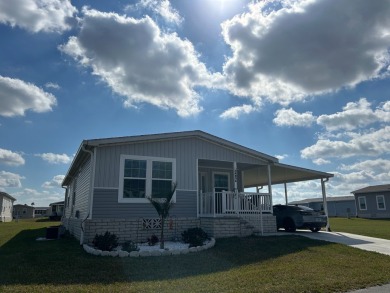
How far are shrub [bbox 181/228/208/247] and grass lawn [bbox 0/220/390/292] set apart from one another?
0.63 m

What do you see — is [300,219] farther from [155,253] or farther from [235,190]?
[155,253]

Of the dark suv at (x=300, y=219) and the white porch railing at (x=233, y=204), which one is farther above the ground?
the white porch railing at (x=233, y=204)

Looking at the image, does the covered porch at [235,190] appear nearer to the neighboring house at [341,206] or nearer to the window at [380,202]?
the window at [380,202]

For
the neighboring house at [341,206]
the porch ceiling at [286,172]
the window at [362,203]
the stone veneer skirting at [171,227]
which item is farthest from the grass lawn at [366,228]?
the neighboring house at [341,206]

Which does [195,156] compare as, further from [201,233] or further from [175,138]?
[201,233]

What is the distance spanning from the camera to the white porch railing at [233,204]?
12.7 meters

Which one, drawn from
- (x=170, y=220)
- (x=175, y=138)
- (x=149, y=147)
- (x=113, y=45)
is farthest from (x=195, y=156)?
(x=113, y=45)

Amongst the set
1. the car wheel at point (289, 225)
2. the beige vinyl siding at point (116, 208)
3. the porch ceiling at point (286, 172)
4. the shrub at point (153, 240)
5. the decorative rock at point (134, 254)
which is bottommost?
the decorative rock at point (134, 254)

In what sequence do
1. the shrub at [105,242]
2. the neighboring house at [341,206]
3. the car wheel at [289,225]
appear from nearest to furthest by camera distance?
the shrub at [105,242] < the car wheel at [289,225] < the neighboring house at [341,206]

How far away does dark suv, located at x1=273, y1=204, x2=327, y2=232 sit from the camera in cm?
1405

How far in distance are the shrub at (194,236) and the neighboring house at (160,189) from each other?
0.52 m

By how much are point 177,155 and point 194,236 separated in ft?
10.7

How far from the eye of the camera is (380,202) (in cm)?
3341

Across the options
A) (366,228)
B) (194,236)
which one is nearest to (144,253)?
(194,236)
